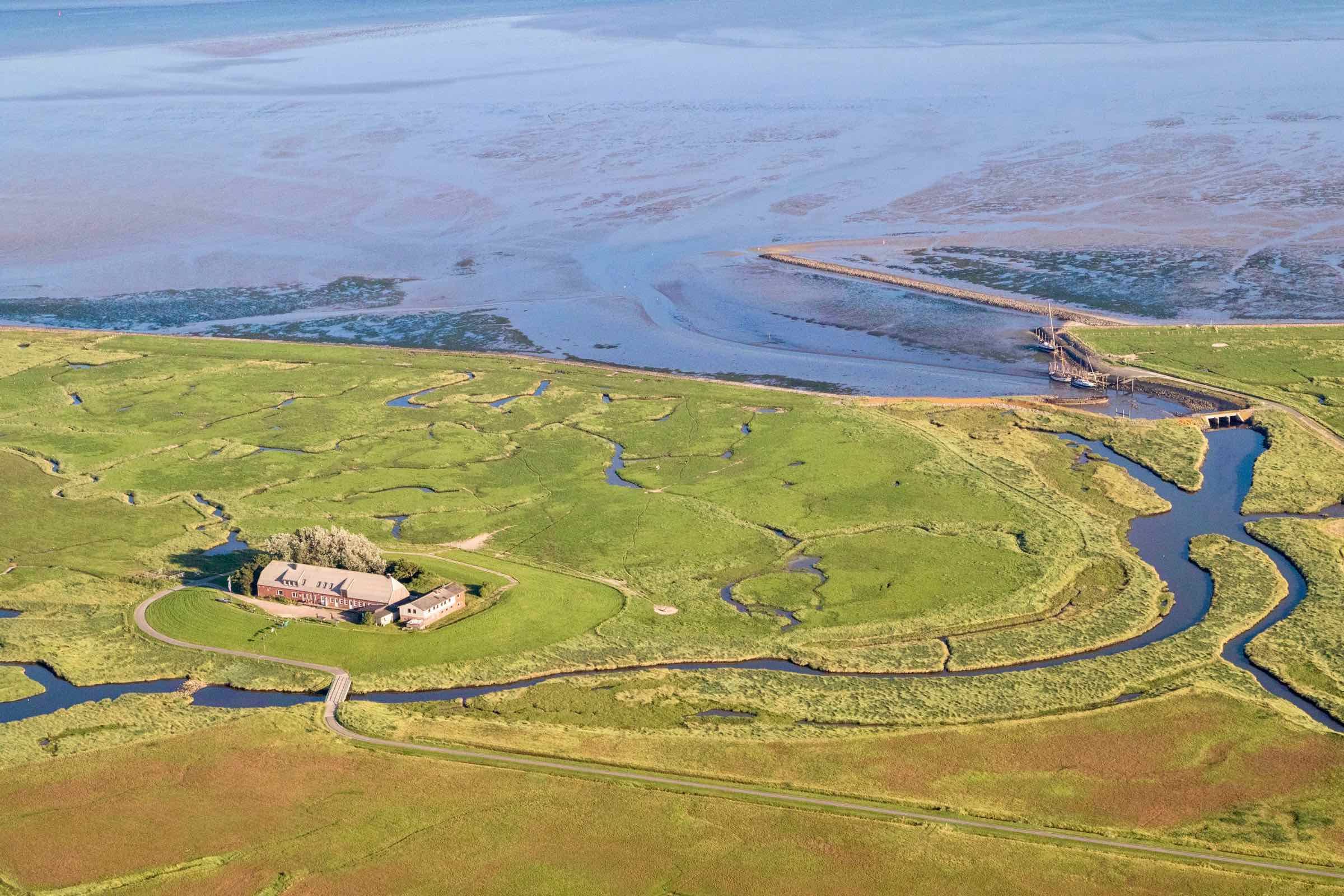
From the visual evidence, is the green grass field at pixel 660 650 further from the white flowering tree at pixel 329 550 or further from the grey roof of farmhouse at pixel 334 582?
the white flowering tree at pixel 329 550

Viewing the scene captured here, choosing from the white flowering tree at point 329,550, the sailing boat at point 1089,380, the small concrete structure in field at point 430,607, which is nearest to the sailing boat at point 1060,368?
the sailing boat at point 1089,380

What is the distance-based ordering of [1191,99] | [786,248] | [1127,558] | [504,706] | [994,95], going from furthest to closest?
[994,95]
[1191,99]
[786,248]
[1127,558]
[504,706]

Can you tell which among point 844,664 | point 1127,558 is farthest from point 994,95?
point 844,664

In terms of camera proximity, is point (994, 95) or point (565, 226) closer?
point (565, 226)

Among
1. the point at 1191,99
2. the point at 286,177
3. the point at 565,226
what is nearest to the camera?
the point at 565,226

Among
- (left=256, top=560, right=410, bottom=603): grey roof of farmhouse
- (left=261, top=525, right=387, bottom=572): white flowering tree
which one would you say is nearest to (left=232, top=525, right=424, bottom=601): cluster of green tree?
(left=261, top=525, right=387, bottom=572): white flowering tree

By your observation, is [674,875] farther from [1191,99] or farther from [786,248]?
[1191,99]

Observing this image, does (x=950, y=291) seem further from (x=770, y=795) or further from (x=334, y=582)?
(x=770, y=795)

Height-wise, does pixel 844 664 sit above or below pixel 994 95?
below
